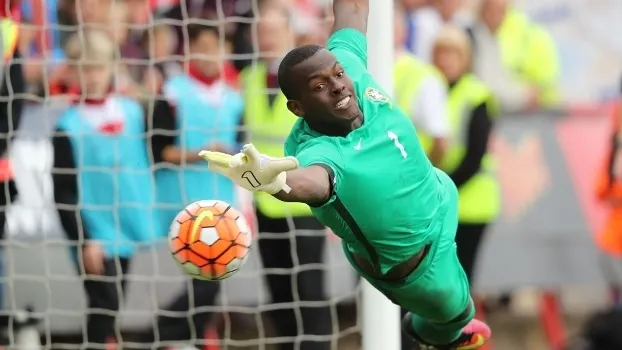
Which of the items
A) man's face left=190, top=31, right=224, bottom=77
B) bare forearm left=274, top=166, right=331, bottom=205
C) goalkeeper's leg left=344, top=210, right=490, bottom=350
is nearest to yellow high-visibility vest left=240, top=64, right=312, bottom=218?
man's face left=190, top=31, right=224, bottom=77

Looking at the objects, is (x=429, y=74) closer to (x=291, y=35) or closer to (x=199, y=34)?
(x=291, y=35)

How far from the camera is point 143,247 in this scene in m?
4.82

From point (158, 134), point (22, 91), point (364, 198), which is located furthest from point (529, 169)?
point (364, 198)

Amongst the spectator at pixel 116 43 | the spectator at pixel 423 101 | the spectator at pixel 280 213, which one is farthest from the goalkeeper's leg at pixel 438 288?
the spectator at pixel 116 43

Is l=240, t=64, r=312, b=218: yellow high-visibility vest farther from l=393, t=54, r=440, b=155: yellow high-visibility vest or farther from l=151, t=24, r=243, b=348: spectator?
l=393, t=54, r=440, b=155: yellow high-visibility vest

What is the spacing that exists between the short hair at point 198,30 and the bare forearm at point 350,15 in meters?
1.39

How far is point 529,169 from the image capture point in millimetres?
6035

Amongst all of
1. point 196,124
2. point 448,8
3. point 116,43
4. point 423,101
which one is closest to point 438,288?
point 423,101

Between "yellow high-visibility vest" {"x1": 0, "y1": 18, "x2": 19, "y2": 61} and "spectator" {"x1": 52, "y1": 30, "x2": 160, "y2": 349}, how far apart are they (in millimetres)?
235

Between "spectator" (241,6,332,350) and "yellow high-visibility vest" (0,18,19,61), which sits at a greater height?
"yellow high-visibility vest" (0,18,19,61)

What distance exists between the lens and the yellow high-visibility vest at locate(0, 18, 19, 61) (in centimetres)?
454

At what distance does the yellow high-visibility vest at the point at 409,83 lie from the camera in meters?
4.81

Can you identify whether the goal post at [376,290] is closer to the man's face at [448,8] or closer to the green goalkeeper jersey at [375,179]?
the green goalkeeper jersey at [375,179]

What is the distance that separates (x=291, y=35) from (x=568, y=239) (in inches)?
76.0
